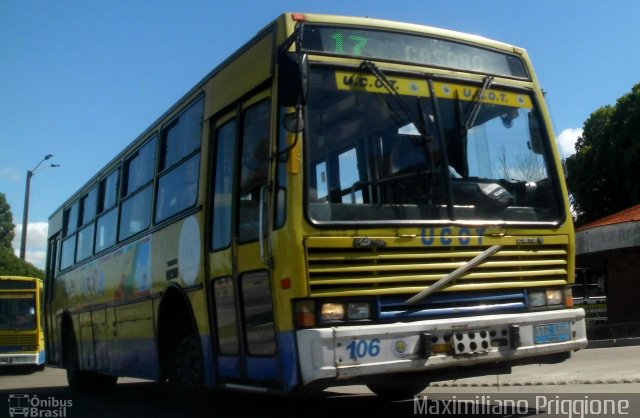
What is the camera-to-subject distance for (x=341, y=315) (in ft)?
18.2

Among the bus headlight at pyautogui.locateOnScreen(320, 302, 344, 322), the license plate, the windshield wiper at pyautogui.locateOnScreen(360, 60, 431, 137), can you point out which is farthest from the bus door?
the license plate

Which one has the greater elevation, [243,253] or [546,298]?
[243,253]

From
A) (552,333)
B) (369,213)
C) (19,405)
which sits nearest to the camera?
(369,213)

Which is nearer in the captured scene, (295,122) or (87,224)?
(295,122)

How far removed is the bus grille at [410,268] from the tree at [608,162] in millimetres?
26276

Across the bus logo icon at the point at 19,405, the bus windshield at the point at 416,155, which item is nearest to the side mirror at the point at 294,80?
the bus windshield at the point at 416,155

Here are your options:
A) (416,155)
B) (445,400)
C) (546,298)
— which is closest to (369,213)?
(416,155)

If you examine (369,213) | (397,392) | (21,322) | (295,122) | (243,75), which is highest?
(243,75)

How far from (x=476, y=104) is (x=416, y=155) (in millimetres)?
832

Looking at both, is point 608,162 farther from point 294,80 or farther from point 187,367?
point 294,80

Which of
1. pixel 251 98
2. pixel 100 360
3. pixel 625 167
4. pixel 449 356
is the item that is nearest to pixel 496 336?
pixel 449 356

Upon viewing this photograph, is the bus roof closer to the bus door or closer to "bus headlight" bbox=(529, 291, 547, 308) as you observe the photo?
the bus door

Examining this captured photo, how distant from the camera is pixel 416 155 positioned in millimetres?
6113

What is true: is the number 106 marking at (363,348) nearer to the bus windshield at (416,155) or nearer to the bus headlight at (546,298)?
the bus windshield at (416,155)
